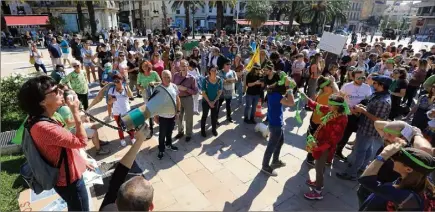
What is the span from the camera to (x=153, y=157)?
5246 mm

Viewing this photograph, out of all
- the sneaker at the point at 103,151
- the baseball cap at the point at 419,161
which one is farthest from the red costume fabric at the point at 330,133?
the sneaker at the point at 103,151

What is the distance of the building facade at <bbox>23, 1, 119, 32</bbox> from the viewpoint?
34031 mm

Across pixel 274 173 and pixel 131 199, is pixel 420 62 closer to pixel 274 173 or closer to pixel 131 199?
pixel 274 173

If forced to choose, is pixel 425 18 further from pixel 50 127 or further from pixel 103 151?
pixel 50 127

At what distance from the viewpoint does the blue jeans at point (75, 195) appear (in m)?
2.54

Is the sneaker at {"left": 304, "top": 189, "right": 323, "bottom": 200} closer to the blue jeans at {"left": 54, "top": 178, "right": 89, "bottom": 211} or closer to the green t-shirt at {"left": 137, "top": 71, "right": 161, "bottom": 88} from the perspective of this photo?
the blue jeans at {"left": 54, "top": 178, "right": 89, "bottom": 211}

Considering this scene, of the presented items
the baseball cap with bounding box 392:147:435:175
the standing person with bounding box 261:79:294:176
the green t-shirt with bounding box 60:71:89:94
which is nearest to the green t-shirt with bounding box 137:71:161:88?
the green t-shirt with bounding box 60:71:89:94

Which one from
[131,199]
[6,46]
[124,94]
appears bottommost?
[6,46]

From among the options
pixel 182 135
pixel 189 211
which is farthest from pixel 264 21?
pixel 189 211

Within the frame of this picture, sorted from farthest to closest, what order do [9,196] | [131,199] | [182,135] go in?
[182,135] → [9,196] → [131,199]

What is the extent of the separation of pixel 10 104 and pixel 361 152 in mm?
8097

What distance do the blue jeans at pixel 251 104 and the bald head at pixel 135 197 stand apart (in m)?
5.16

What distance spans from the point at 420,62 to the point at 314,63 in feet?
9.76

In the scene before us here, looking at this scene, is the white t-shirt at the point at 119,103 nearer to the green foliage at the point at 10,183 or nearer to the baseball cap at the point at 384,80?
the green foliage at the point at 10,183
